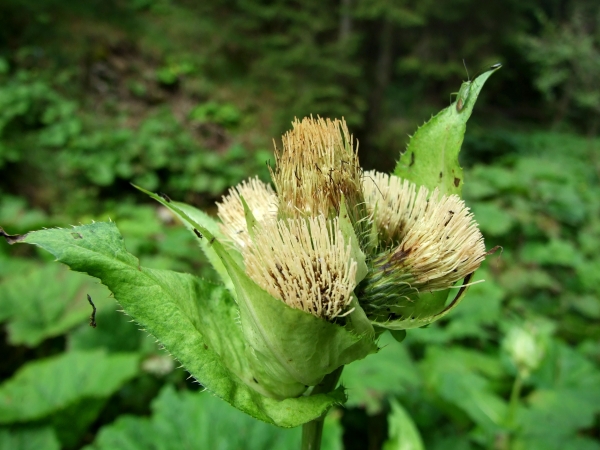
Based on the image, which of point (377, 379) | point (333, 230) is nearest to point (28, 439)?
point (377, 379)

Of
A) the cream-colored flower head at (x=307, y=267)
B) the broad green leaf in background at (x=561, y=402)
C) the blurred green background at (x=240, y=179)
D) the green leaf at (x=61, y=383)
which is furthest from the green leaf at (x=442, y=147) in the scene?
the green leaf at (x=61, y=383)

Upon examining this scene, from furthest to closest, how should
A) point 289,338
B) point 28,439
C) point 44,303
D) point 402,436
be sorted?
point 44,303 → point 28,439 → point 402,436 → point 289,338

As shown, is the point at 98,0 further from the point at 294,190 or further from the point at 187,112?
the point at 294,190

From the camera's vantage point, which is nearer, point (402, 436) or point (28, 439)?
point (402, 436)

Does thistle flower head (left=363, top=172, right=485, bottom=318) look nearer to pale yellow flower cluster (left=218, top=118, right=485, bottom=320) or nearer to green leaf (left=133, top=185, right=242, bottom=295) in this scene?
pale yellow flower cluster (left=218, top=118, right=485, bottom=320)

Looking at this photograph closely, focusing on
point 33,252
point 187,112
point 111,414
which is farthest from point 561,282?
point 187,112

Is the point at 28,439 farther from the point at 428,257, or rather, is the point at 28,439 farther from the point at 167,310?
the point at 428,257
